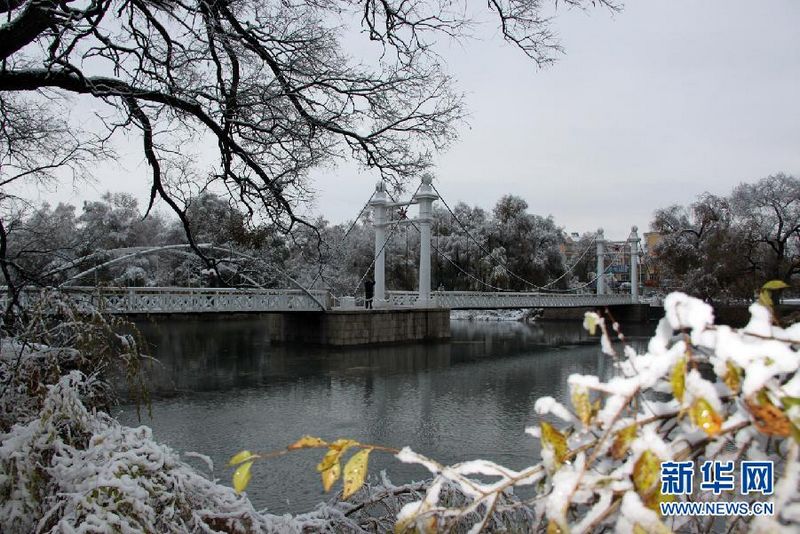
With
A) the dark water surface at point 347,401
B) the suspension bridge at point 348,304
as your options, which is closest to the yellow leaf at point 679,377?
the dark water surface at point 347,401

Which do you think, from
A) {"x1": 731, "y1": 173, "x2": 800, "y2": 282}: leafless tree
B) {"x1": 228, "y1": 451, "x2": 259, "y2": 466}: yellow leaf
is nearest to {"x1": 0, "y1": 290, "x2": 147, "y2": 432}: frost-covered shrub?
{"x1": 228, "y1": 451, "x2": 259, "y2": 466}: yellow leaf

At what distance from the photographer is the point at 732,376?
668 mm

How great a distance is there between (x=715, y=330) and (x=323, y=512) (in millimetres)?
2035

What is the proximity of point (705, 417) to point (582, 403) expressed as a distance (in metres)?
0.14

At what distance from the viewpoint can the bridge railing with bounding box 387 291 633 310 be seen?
754 inches

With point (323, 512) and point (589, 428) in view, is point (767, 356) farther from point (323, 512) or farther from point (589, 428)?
point (323, 512)

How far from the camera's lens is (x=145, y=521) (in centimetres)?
183

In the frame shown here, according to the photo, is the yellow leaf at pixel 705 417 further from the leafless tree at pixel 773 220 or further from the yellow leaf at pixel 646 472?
the leafless tree at pixel 773 220

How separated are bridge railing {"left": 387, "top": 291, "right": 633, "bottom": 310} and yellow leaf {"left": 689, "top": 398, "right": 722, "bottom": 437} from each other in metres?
17.8

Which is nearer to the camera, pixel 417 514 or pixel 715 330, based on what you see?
pixel 715 330

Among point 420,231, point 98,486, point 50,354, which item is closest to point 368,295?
point 420,231

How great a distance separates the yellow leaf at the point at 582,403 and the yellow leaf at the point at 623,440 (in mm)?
39

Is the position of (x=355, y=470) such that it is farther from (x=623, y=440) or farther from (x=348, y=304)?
(x=348, y=304)

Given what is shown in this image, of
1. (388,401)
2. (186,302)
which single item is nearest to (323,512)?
(388,401)
